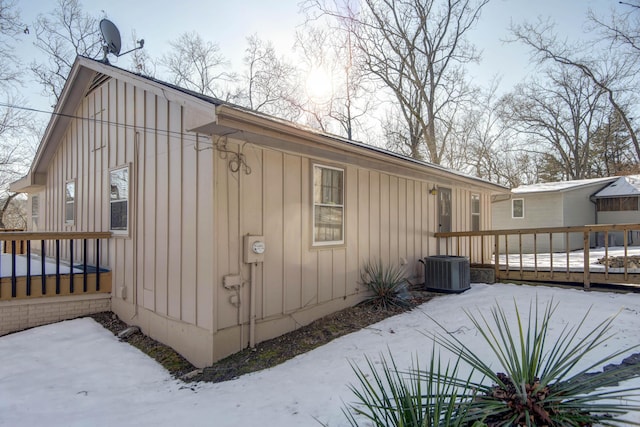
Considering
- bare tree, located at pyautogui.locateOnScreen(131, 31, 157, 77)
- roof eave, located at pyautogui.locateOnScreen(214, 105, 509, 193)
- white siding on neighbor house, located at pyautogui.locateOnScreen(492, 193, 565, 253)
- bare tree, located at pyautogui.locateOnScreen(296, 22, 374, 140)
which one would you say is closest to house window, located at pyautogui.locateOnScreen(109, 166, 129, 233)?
roof eave, located at pyautogui.locateOnScreen(214, 105, 509, 193)

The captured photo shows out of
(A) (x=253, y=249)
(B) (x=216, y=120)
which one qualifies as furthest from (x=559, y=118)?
(B) (x=216, y=120)

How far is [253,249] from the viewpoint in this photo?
4.59 m

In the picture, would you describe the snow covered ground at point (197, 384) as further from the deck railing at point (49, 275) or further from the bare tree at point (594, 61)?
the bare tree at point (594, 61)

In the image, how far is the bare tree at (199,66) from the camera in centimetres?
1984

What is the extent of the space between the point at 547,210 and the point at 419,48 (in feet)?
34.1

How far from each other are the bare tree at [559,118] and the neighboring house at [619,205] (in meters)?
7.59

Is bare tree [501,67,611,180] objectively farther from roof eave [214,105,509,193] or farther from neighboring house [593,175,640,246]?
roof eave [214,105,509,193]

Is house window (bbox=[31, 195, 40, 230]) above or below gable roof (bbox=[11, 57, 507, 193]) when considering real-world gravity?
below

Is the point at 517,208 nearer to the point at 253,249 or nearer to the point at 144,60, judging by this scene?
the point at 253,249

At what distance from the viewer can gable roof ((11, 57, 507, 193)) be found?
13.0 feet

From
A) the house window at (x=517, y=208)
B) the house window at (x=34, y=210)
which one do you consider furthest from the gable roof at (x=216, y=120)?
the house window at (x=517, y=208)

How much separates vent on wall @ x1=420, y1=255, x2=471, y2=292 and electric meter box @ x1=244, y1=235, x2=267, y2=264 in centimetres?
392

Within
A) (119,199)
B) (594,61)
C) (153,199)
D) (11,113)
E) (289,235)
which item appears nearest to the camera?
(289,235)

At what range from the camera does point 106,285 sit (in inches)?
248
